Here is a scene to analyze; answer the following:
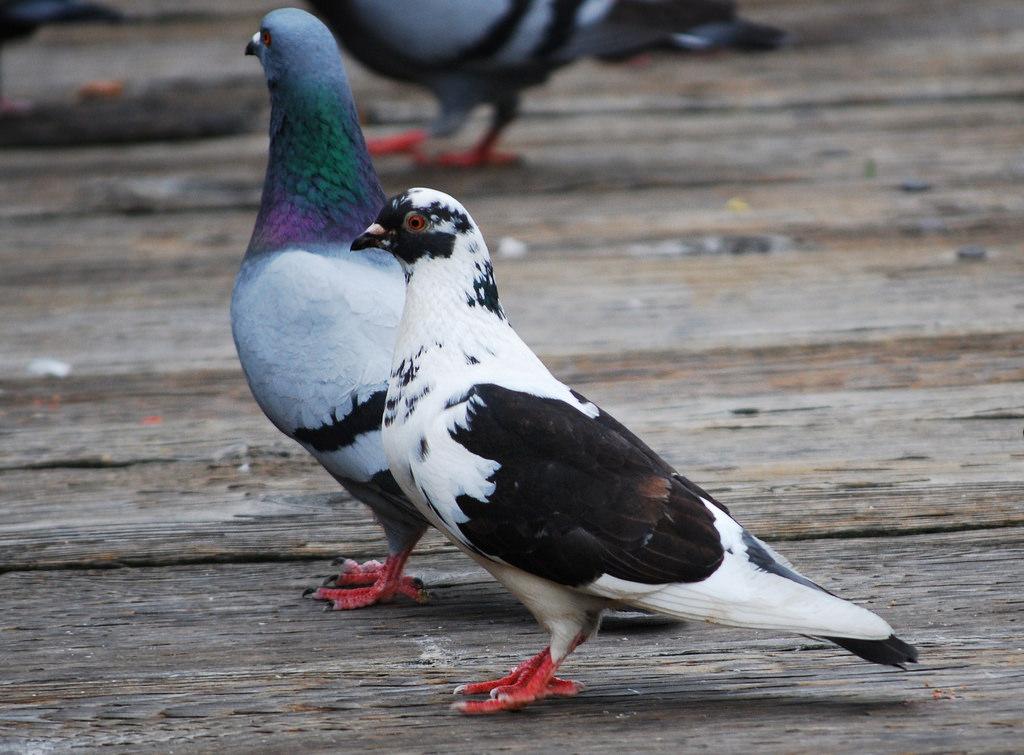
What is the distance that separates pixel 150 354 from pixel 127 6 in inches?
204

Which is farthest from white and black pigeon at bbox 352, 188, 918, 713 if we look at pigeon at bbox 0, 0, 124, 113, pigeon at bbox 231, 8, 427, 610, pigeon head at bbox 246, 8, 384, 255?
pigeon at bbox 0, 0, 124, 113

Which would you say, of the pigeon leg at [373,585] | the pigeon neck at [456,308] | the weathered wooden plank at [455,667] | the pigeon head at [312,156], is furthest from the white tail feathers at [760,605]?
the pigeon head at [312,156]

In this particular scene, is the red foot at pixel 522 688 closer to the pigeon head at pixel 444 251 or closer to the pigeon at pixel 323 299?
the pigeon at pixel 323 299

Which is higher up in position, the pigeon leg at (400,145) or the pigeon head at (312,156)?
the pigeon head at (312,156)

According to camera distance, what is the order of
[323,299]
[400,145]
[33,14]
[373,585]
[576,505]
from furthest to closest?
[33,14] < [400,145] < [323,299] < [373,585] < [576,505]

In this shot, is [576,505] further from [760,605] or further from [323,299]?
[323,299]

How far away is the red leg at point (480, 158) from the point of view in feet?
17.4

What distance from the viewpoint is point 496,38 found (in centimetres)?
505

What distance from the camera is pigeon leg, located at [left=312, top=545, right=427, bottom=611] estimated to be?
228cm

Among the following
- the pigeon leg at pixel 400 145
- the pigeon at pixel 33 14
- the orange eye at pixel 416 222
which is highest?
the orange eye at pixel 416 222

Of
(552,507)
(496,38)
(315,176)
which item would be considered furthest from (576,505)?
(496,38)

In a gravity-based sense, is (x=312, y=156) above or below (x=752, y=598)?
above

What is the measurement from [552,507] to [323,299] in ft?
2.45

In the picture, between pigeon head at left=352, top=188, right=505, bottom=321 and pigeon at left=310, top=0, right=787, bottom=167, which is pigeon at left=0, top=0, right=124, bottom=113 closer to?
pigeon at left=310, top=0, right=787, bottom=167
